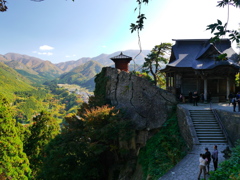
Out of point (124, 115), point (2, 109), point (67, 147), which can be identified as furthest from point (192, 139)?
point (2, 109)

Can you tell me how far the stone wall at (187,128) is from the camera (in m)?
10.7

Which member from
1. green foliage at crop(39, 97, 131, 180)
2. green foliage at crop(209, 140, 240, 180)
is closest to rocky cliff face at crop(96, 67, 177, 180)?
green foliage at crop(39, 97, 131, 180)

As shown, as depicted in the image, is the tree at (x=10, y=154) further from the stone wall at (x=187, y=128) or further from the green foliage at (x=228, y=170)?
the green foliage at (x=228, y=170)

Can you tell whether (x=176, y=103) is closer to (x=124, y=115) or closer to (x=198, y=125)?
(x=198, y=125)

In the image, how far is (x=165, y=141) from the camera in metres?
12.2

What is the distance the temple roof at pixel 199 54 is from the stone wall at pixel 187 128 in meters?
6.07

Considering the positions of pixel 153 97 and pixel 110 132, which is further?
pixel 153 97

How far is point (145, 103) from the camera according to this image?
53.1ft

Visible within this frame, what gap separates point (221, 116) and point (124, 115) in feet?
25.3

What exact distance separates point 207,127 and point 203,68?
700 centimetres

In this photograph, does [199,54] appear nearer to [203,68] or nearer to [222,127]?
[203,68]

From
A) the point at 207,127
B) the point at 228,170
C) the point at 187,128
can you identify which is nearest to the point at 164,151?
the point at 187,128

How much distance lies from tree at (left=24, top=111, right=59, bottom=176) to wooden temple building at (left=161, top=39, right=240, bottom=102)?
16074 mm

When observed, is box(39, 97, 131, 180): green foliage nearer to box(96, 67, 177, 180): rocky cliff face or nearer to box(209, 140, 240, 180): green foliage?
box(96, 67, 177, 180): rocky cliff face
